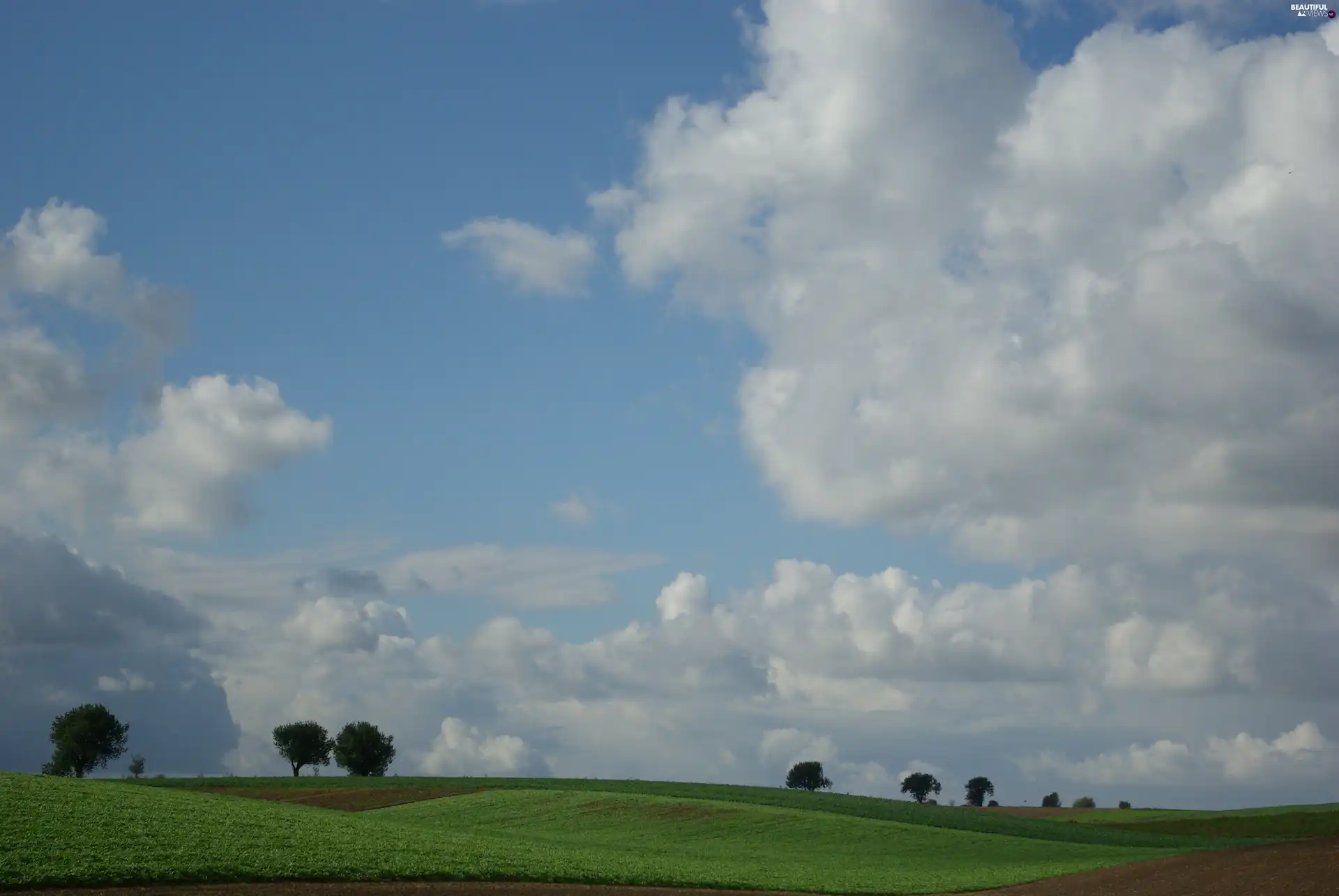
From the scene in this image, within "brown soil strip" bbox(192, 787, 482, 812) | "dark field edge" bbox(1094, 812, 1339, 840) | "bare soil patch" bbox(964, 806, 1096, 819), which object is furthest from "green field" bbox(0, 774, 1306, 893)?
"bare soil patch" bbox(964, 806, 1096, 819)

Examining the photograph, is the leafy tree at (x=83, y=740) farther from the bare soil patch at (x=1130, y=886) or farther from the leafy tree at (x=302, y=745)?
the bare soil patch at (x=1130, y=886)

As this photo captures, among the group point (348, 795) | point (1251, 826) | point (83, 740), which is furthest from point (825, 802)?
point (83, 740)

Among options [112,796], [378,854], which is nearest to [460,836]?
[378,854]

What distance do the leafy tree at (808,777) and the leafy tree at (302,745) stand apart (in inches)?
3158

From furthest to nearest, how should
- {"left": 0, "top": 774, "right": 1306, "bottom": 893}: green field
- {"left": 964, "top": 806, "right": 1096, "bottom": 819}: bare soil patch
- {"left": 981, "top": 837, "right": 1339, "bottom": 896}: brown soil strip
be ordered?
1. {"left": 964, "top": 806, "right": 1096, "bottom": 819}: bare soil patch
2. {"left": 981, "top": 837, "right": 1339, "bottom": 896}: brown soil strip
3. {"left": 0, "top": 774, "right": 1306, "bottom": 893}: green field

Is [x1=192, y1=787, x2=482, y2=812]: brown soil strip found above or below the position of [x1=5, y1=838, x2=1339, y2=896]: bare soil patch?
above

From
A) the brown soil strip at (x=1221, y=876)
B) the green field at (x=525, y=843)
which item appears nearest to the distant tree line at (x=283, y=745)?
the green field at (x=525, y=843)

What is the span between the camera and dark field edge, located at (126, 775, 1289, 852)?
9244cm

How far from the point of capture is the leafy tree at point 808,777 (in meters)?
193

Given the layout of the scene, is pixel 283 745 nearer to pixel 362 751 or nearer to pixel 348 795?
pixel 362 751

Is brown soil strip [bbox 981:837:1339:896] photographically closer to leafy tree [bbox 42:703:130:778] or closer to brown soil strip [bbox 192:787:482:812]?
brown soil strip [bbox 192:787:482:812]

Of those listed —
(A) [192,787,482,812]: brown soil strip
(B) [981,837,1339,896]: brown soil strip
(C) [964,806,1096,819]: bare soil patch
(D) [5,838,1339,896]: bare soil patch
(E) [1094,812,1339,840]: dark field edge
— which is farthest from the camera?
(C) [964,806,1096,819]: bare soil patch

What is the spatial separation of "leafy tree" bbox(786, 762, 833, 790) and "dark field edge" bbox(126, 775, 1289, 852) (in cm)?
6963

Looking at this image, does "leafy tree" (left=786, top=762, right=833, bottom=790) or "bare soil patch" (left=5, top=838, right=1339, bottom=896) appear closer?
"bare soil patch" (left=5, top=838, right=1339, bottom=896)
